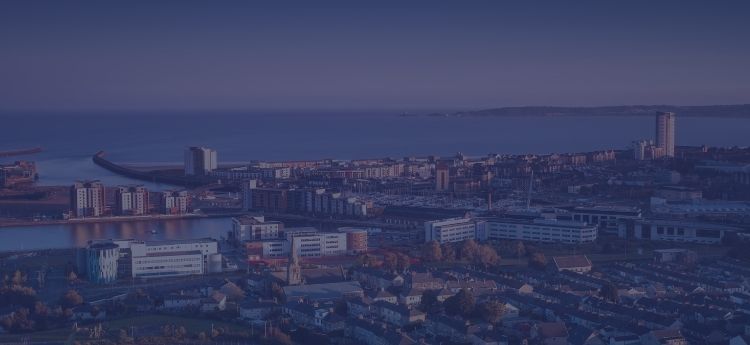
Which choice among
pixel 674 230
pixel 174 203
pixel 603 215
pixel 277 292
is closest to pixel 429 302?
pixel 277 292

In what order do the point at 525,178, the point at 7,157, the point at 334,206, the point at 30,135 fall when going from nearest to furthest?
the point at 334,206
the point at 525,178
the point at 7,157
the point at 30,135

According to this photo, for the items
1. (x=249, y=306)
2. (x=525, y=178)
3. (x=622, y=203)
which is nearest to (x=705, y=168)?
(x=525, y=178)

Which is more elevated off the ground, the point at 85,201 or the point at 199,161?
the point at 199,161

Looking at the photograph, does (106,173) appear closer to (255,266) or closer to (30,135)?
(255,266)

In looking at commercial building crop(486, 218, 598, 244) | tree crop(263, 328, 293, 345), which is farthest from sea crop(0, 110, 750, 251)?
tree crop(263, 328, 293, 345)

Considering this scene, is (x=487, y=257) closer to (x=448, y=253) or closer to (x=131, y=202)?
(x=448, y=253)

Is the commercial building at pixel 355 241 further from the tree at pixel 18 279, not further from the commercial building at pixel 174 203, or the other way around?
the commercial building at pixel 174 203
